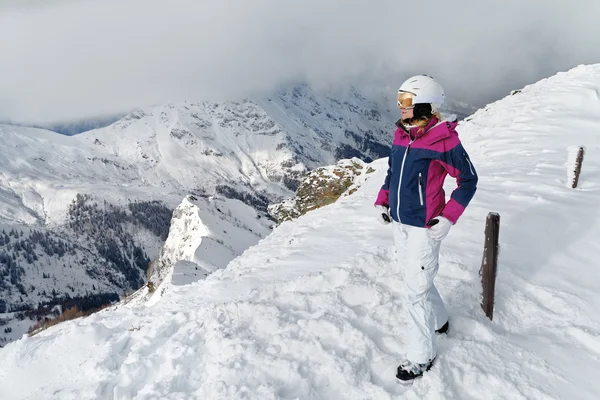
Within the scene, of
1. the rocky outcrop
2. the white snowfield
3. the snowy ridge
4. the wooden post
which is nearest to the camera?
the white snowfield

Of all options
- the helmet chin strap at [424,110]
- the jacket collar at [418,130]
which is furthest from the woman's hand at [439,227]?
the helmet chin strap at [424,110]

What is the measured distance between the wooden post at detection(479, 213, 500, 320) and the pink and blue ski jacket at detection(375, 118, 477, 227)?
57.2 inches

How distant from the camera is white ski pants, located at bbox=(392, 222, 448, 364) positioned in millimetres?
4590

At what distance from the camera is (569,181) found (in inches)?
452

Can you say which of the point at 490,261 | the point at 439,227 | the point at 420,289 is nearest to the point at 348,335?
the point at 420,289

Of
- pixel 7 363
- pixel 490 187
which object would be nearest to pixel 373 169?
pixel 490 187

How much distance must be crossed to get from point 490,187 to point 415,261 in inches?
348

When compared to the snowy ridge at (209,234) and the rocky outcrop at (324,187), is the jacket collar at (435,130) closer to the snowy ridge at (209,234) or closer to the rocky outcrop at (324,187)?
the rocky outcrop at (324,187)

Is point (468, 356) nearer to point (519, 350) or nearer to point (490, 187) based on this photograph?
→ point (519, 350)

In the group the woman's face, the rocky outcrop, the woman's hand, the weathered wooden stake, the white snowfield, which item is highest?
the woman's face

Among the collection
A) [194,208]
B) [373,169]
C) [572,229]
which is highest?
[572,229]

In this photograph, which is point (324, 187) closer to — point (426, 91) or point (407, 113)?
point (407, 113)

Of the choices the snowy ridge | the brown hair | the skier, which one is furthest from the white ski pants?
the snowy ridge

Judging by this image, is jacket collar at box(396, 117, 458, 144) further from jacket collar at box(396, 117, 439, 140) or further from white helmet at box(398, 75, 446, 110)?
white helmet at box(398, 75, 446, 110)
